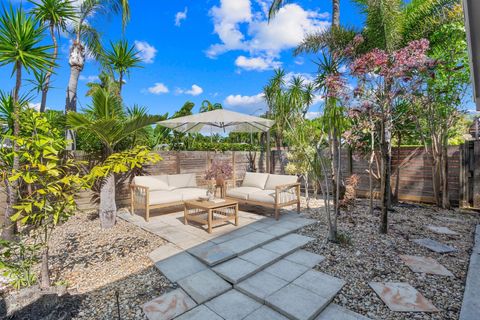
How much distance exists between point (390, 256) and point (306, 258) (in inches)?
50.2

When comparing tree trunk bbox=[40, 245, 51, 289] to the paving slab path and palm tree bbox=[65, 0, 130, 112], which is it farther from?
palm tree bbox=[65, 0, 130, 112]

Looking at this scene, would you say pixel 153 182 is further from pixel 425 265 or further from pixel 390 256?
pixel 425 265

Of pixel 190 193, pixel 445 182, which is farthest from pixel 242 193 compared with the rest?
pixel 445 182

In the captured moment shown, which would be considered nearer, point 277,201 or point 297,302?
point 297,302

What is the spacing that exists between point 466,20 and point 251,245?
3.49 metres

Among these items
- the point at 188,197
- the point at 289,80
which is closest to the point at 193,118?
the point at 188,197

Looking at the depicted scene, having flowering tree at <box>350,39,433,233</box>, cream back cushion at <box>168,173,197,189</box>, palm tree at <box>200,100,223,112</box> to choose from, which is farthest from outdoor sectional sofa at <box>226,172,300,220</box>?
palm tree at <box>200,100,223,112</box>

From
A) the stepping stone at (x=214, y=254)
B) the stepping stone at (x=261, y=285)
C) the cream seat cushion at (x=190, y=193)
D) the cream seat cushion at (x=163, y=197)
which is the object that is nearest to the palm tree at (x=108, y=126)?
the cream seat cushion at (x=163, y=197)

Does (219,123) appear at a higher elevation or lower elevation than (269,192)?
higher

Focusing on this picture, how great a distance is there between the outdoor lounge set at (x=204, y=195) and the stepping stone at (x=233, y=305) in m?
2.04

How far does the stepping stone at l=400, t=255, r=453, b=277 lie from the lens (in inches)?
126

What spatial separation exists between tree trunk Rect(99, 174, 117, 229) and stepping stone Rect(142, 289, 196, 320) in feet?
9.60

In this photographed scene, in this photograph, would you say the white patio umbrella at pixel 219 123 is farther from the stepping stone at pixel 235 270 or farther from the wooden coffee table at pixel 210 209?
the stepping stone at pixel 235 270

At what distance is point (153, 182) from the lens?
6.07 meters
